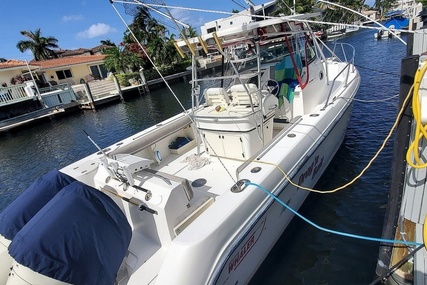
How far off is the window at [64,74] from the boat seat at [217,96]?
29925mm

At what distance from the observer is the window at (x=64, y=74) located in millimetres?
28456

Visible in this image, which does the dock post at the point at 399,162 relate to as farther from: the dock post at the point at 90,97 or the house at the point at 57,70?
the house at the point at 57,70

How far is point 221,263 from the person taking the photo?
2219mm

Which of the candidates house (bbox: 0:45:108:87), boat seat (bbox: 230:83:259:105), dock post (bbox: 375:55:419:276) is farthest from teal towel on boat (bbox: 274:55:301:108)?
house (bbox: 0:45:108:87)

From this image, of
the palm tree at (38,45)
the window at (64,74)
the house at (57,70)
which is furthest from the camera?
the palm tree at (38,45)

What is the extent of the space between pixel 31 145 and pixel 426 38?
608 inches

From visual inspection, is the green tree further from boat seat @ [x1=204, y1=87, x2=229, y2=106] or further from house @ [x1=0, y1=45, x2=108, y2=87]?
boat seat @ [x1=204, y1=87, x2=229, y2=106]

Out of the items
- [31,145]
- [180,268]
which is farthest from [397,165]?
[31,145]

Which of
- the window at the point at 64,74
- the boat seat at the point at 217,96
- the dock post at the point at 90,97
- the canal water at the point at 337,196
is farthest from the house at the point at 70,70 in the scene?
the boat seat at the point at 217,96

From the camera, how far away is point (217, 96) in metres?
4.46

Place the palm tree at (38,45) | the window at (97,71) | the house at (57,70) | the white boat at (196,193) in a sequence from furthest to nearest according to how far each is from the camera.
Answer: the palm tree at (38,45) < the window at (97,71) < the house at (57,70) < the white boat at (196,193)

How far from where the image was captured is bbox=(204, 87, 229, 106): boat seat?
172 inches

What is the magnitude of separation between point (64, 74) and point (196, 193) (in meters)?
31.3

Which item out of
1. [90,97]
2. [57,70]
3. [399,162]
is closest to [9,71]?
[57,70]
